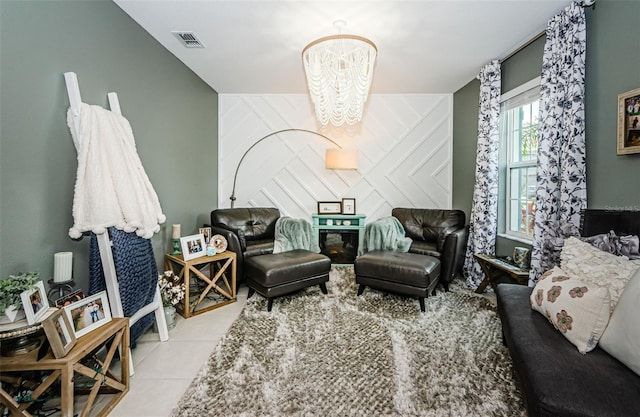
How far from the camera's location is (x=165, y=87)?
2947mm

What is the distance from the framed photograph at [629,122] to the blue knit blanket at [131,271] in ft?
10.9

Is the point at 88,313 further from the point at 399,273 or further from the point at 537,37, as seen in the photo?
the point at 537,37

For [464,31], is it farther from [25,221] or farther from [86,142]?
[25,221]

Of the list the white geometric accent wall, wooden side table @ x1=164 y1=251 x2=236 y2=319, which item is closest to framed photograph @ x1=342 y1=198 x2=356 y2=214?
the white geometric accent wall

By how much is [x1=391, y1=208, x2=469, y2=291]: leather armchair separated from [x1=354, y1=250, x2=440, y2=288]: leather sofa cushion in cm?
38

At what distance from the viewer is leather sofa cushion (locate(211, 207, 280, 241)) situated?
3.48 metres

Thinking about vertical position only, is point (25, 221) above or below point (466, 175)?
below

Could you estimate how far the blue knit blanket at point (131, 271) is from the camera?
1.78 m

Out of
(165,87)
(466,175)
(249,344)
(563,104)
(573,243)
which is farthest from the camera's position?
(466,175)

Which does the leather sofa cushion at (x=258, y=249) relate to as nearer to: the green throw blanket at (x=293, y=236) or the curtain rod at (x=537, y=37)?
the green throw blanket at (x=293, y=236)

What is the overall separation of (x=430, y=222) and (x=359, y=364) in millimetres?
2326

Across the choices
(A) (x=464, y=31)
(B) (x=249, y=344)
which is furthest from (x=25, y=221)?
(A) (x=464, y=31)

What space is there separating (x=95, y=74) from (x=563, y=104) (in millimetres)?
3577

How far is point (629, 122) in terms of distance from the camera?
1875mm
